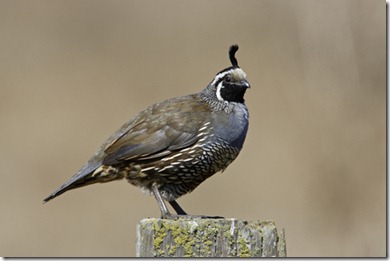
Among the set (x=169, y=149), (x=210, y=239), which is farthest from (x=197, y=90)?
(x=210, y=239)

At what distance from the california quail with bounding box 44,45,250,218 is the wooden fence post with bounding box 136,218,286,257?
146 cm

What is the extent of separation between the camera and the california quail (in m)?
6.15

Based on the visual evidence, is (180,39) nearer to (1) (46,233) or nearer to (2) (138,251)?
(1) (46,233)

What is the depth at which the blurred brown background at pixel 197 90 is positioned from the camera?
7.89m

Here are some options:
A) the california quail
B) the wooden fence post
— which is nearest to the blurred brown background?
the california quail

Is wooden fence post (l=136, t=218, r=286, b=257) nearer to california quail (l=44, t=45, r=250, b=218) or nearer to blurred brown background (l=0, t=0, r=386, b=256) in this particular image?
california quail (l=44, t=45, r=250, b=218)

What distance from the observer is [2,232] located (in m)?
9.16

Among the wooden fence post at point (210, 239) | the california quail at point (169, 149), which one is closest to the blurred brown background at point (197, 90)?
the california quail at point (169, 149)

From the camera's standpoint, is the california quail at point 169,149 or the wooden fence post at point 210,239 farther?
the california quail at point 169,149

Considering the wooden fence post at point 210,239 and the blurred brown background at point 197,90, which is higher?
the blurred brown background at point 197,90

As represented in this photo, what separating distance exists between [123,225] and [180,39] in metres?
3.69

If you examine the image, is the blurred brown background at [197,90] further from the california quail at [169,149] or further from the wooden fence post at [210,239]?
the wooden fence post at [210,239]

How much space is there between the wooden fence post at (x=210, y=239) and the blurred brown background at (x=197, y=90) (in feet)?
8.74

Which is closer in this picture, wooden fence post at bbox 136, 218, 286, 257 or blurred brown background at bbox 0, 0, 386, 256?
wooden fence post at bbox 136, 218, 286, 257
